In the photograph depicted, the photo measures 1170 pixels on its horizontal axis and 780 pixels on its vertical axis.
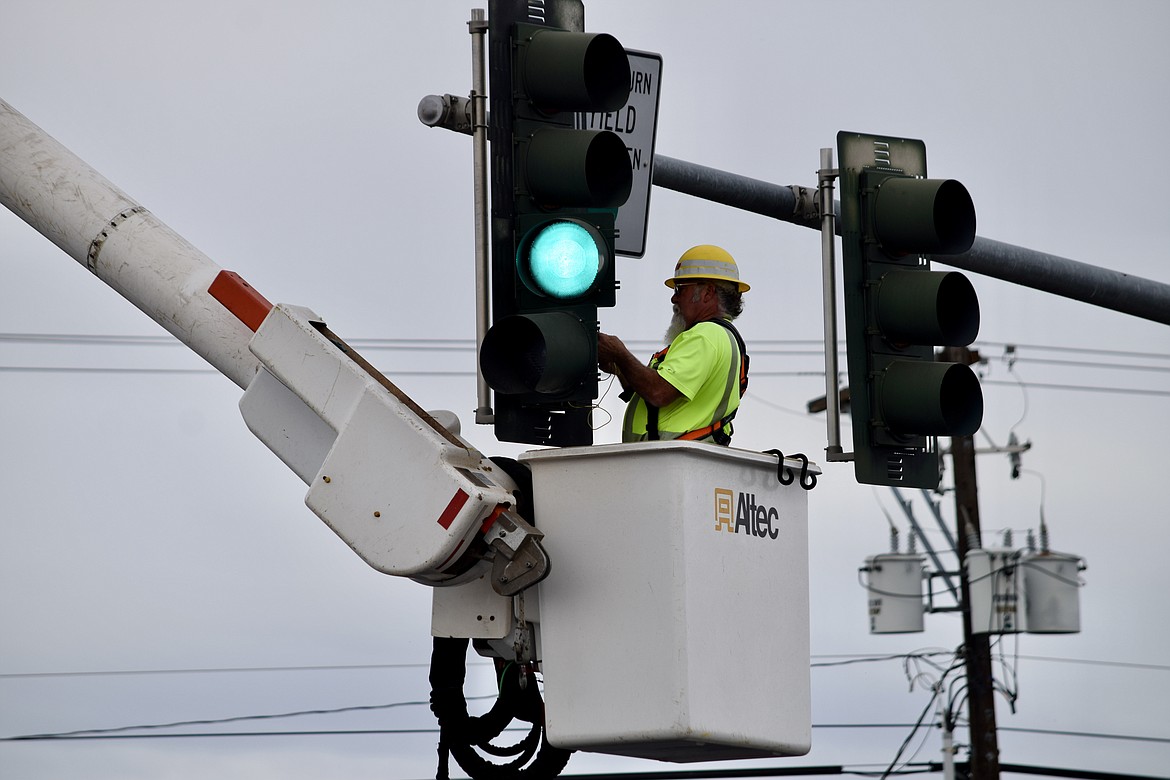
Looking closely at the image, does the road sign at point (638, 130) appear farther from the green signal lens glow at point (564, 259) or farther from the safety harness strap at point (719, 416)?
the green signal lens glow at point (564, 259)

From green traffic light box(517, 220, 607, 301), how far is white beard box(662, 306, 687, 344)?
1.57 m

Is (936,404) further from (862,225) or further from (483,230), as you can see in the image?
(483,230)

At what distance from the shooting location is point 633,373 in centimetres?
617

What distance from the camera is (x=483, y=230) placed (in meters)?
5.73

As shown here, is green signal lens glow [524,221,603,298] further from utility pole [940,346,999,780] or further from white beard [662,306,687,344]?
utility pole [940,346,999,780]

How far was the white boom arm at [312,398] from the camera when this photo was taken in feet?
18.2

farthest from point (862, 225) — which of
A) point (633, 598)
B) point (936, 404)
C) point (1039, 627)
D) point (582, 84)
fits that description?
point (1039, 627)

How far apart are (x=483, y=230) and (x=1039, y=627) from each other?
59.7 feet

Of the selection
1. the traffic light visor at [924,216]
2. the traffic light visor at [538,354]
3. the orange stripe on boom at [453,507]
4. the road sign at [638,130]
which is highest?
the road sign at [638,130]

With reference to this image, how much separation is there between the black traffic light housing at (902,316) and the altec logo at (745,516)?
0.46 meters

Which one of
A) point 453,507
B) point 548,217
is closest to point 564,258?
point 548,217

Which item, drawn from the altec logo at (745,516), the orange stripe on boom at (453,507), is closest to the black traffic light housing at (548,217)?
the orange stripe on boom at (453,507)

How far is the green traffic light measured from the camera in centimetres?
540

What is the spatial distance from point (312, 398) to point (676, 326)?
164cm
